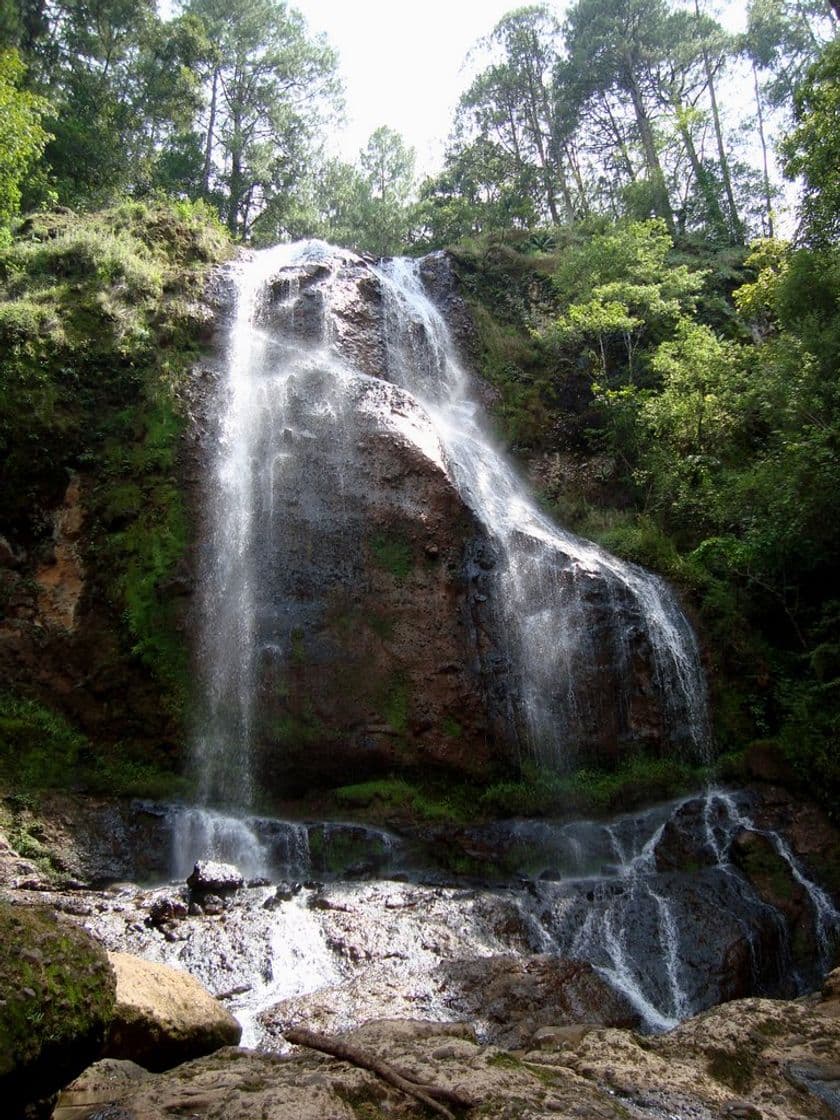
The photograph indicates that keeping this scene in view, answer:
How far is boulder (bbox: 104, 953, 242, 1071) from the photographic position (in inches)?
178

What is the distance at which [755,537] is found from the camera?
45.0 feet

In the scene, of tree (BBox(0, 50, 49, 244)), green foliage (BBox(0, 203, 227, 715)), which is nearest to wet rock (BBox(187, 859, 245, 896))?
green foliage (BBox(0, 203, 227, 715))

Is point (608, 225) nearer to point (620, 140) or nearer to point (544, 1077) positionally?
point (620, 140)

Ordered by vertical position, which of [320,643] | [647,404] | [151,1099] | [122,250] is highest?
[122,250]

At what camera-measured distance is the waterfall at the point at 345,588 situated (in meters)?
12.4

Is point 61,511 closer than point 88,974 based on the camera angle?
No

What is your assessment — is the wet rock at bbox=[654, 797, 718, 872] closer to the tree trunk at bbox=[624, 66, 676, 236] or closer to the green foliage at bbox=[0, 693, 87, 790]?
the green foliage at bbox=[0, 693, 87, 790]

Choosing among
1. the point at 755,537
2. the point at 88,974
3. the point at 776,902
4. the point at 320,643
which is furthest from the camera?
the point at 755,537

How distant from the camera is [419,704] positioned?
12352mm

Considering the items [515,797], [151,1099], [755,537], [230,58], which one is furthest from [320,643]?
[230,58]

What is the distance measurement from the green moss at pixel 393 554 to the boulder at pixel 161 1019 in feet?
27.5

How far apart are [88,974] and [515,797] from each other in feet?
30.0

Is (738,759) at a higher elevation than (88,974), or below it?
higher

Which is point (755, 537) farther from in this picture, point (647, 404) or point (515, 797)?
point (515, 797)
